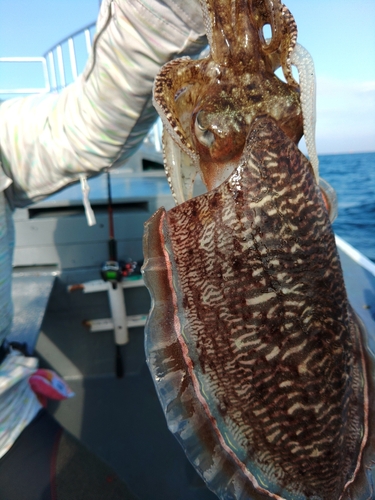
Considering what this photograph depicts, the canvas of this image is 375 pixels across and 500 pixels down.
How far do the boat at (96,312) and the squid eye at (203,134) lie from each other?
2.29m

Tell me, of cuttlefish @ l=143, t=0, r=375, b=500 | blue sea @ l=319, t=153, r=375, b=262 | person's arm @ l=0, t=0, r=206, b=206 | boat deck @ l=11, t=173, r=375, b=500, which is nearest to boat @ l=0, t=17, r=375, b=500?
boat deck @ l=11, t=173, r=375, b=500

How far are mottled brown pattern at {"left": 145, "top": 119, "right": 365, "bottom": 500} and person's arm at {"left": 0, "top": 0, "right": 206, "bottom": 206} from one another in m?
0.51

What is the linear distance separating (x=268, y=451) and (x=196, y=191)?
281 cm

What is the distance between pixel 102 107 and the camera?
130cm

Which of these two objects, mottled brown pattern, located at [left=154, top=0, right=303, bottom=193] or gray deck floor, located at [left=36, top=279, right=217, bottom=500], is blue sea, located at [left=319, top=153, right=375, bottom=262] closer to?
gray deck floor, located at [left=36, top=279, right=217, bottom=500]

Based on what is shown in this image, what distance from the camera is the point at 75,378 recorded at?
3453 millimetres

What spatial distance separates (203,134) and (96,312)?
2.94 meters

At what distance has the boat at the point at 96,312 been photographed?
290 cm

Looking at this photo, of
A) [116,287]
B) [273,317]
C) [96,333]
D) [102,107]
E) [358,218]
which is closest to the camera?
[273,317]

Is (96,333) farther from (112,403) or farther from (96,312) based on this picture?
(112,403)

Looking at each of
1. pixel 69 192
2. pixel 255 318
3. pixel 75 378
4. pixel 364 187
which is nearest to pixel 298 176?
pixel 255 318

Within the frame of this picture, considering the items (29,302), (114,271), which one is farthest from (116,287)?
(29,302)

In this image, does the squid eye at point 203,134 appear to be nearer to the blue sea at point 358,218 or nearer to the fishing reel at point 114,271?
the fishing reel at point 114,271

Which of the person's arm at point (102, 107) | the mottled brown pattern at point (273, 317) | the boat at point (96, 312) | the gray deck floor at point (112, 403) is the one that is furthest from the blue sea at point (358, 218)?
the mottled brown pattern at point (273, 317)
